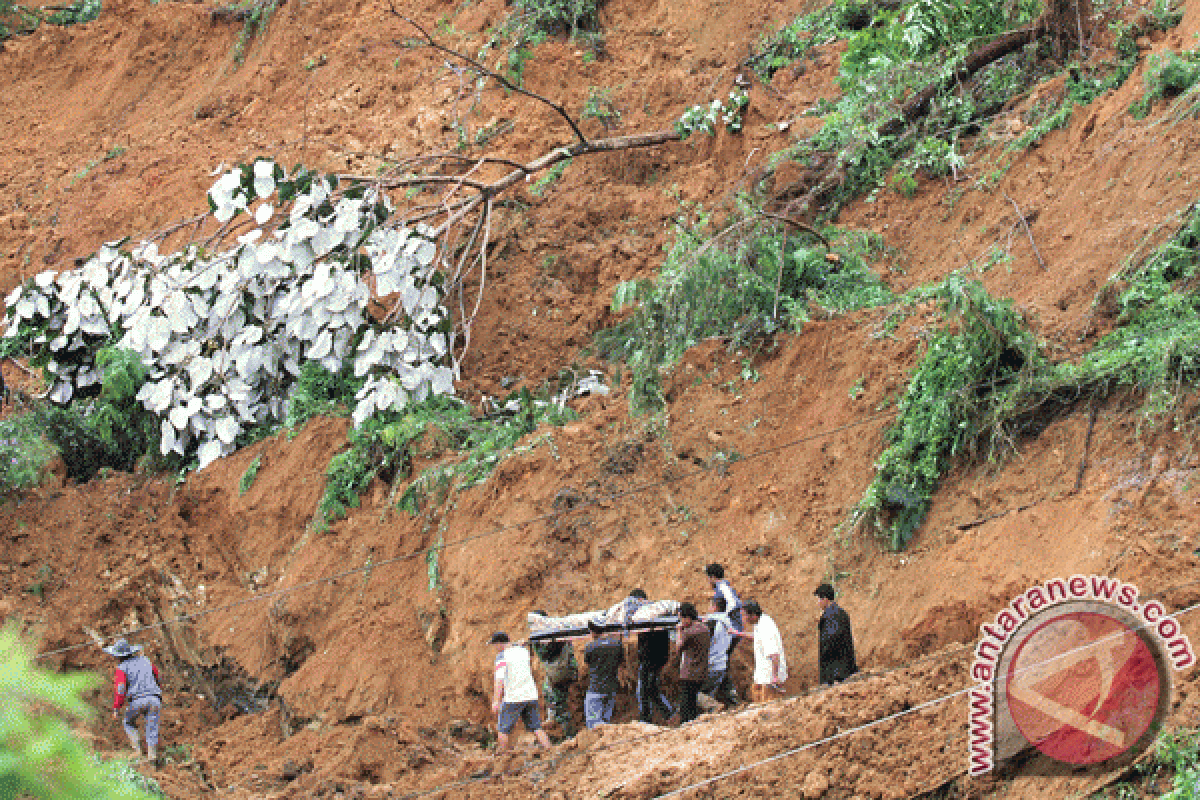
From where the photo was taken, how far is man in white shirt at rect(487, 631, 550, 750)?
890 centimetres

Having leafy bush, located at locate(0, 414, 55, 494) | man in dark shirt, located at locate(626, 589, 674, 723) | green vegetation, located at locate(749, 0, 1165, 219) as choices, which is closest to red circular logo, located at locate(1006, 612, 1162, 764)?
man in dark shirt, located at locate(626, 589, 674, 723)

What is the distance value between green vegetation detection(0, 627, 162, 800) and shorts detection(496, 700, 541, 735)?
681 cm

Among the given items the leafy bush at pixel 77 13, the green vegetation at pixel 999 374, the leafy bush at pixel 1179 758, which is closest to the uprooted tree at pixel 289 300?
the green vegetation at pixel 999 374

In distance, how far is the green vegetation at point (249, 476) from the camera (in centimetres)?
1207

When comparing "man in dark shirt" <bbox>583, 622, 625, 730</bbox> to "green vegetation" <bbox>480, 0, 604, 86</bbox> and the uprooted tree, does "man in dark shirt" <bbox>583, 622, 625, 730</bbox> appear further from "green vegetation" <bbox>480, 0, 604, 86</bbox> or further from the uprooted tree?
"green vegetation" <bbox>480, 0, 604, 86</bbox>

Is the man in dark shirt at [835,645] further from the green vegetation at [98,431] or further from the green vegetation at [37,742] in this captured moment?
the green vegetation at [98,431]

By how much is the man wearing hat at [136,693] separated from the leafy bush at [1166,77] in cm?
825

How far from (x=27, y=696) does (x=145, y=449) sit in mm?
11495

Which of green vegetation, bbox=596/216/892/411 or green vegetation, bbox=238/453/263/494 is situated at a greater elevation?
green vegetation, bbox=596/216/892/411

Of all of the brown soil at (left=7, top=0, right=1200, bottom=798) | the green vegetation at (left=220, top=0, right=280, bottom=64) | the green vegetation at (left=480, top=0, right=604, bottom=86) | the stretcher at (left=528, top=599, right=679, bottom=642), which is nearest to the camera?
the brown soil at (left=7, top=0, right=1200, bottom=798)

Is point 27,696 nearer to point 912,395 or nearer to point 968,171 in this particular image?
point 912,395

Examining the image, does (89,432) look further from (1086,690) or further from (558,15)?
(1086,690)

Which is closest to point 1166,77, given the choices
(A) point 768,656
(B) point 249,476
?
(A) point 768,656

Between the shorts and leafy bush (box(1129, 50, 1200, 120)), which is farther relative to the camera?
leafy bush (box(1129, 50, 1200, 120))
